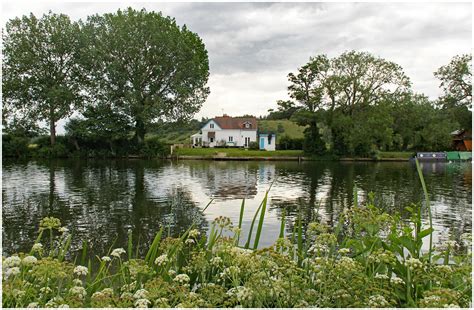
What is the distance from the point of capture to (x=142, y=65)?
52156mm

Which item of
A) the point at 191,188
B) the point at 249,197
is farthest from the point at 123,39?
the point at 249,197

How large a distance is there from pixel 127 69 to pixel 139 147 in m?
10.6

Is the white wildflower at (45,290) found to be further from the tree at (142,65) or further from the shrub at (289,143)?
the shrub at (289,143)

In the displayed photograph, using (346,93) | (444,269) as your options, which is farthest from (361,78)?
(444,269)

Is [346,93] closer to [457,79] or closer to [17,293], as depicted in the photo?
[457,79]

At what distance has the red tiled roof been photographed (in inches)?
2980

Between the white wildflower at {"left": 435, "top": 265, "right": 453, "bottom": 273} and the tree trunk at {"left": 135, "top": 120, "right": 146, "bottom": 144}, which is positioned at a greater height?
the tree trunk at {"left": 135, "top": 120, "right": 146, "bottom": 144}

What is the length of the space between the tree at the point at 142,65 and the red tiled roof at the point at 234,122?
68.9 ft

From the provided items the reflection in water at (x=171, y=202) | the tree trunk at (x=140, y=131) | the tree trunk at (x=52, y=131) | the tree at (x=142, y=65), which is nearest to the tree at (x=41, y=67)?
the tree trunk at (x=52, y=131)

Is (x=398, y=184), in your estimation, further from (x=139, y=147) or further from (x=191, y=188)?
(x=139, y=147)

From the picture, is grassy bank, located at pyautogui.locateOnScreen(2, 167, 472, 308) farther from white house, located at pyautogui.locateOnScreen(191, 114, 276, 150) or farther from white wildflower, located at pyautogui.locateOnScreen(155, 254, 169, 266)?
white house, located at pyautogui.locateOnScreen(191, 114, 276, 150)

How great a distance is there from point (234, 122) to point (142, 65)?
2737 cm

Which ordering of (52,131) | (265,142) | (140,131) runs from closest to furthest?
(52,131)
(140,131)
(265,142)

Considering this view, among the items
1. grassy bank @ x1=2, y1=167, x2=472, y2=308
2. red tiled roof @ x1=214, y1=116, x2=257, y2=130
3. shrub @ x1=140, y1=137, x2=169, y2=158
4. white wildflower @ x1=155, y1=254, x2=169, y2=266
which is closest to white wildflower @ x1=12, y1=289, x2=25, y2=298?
grassy bank @ x1=2, y1=167, x2=472, y2=308
